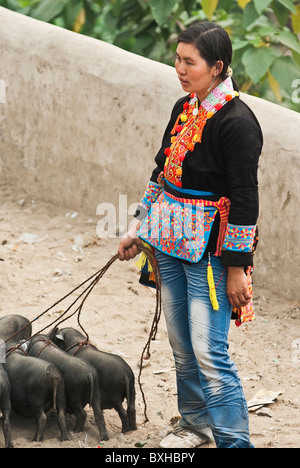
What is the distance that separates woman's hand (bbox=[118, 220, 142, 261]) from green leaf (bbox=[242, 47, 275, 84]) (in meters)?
2.55

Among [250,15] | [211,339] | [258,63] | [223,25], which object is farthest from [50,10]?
[211,339]

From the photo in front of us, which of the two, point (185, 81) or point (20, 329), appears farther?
point (20, 329)

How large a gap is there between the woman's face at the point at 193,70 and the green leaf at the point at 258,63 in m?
2.71

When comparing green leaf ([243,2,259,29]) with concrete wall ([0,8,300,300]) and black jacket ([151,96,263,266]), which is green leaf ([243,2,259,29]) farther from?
black jacket ([151,96,263,266])

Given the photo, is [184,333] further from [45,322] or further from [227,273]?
[45,322]

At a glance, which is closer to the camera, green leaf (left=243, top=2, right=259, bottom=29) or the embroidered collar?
the embroidered collar

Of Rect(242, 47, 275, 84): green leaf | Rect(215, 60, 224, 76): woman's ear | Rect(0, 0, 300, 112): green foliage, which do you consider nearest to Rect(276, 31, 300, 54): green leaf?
Rect(0, 0, 300, 112): green foliage

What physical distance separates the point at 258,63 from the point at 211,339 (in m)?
3.08

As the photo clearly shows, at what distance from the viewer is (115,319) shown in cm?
471

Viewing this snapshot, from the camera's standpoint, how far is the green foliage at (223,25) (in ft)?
18.6

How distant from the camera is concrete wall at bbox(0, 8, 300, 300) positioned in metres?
4.71
